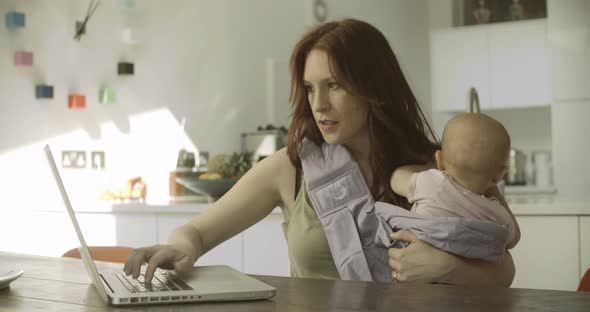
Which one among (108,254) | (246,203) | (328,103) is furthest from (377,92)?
(108,254)

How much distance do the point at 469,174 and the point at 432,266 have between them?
0.22 m

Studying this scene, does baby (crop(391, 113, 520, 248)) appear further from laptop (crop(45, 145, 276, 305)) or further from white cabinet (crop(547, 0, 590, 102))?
white cabinet (crop(547, 0, 590, 102))

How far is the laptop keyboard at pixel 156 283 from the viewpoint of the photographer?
51.3 inches

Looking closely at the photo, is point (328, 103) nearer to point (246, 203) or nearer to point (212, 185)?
point (246, 203)

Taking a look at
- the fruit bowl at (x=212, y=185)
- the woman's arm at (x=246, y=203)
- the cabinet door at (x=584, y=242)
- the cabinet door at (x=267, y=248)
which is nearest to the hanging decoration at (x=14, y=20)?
the fruit bowl at (x=212, y=185)

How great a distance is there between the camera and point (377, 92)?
75.9 inches

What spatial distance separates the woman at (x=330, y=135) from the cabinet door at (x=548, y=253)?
1.22 metres

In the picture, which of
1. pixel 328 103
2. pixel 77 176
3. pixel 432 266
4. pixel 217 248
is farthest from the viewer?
pixel 77 176

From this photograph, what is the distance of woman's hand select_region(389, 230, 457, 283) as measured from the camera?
1649 mm

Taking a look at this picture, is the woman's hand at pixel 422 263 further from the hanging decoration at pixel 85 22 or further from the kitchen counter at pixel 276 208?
the hanging decoration at pixel 85 22

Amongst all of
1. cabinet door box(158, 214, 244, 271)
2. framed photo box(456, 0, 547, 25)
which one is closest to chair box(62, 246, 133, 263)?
cabinet door box(158, 214, 244, 271)

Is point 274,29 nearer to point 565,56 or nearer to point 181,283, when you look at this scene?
point 565,56

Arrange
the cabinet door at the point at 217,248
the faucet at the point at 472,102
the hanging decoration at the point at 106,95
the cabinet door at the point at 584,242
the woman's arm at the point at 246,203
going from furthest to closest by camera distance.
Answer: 1. the hanging decoration at the point at 106,95
2. the cabinet door at the point at 217,248
3. the cabinet door at the point at 584,242
4. the faucet at the point at 472,102
5. the woman's arm at the point at 246,203

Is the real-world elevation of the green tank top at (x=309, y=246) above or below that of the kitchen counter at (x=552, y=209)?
above
